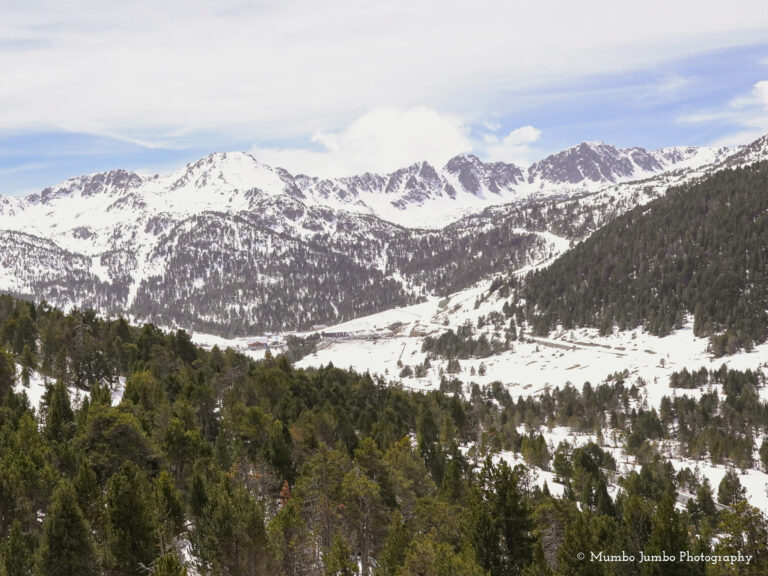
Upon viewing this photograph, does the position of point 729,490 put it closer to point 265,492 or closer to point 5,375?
point 265,492

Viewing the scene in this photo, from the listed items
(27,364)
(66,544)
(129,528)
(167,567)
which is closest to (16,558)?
(66,544)

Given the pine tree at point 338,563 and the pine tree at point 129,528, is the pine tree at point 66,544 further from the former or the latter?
the pine tree at point 338,563

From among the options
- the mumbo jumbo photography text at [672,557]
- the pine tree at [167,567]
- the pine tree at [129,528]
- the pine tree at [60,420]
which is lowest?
the mumbo jumbo photography text at [672,557]

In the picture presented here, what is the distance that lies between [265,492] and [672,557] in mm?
38084

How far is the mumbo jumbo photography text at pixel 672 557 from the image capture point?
26062 mm

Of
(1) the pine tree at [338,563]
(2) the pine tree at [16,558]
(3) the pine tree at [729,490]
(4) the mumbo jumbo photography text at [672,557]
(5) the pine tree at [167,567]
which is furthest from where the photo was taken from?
(3) the pine tree at [729,490]

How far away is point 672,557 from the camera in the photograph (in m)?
32.3

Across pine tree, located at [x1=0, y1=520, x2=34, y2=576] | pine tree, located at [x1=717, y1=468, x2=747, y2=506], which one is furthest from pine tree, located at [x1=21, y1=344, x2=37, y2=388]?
pine tree, located at [x1=717, y1=468, x2=747, y2=506]

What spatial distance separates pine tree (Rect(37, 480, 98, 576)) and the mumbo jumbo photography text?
30656 mm

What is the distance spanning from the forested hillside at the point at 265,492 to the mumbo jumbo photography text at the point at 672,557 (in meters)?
0.32

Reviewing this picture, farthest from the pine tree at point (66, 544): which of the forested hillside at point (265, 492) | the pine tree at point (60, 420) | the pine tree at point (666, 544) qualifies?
the pine tree at point (666, 544)

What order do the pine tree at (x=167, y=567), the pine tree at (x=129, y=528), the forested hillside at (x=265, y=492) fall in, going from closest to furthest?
the pine tree at (x=167, y=567), the forested hillside at (x=265, y=492), the pine tree at (x=129, y=528)

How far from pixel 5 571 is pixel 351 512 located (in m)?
26.8

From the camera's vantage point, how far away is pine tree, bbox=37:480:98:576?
31.4 metres
